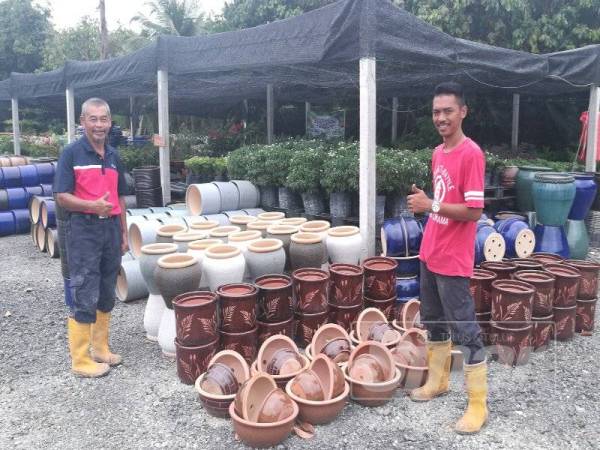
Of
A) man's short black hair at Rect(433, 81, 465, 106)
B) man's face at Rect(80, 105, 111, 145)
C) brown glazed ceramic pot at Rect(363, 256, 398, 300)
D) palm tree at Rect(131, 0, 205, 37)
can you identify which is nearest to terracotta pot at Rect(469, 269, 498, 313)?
brown glazed ceramic pot at Rect(363, 256, 398, 300)

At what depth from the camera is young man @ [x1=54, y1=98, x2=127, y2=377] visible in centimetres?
383

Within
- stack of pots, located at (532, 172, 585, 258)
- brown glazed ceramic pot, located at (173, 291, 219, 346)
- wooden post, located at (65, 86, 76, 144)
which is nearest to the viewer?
brown glazed ceramic pot, located at (173, 291, 219, 346)

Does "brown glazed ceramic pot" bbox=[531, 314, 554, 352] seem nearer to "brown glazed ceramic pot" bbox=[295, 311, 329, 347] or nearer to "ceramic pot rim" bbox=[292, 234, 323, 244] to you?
"brown glazed ceramic pot" bbox=[295, 311, 329, 347]

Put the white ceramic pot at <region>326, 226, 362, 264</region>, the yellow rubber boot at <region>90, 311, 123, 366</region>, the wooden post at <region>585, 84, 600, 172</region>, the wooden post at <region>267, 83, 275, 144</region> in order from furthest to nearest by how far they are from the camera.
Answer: the wooden post at <region>267, 83, 275, 144</region>
the wooden post at <region>585, 84, 600, 172</region>
the white ceramic pot at <region>326, 226, 362, 264</region>
the yellow rubber boot at <region>90, 311, 123, 366</region>

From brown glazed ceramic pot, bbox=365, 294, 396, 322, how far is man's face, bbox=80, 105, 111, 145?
2419mm

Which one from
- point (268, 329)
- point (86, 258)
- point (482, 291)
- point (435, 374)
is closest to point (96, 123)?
point (86, 258)

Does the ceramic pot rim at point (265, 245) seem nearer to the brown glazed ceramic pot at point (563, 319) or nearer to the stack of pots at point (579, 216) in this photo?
the brown glazed ceramic pot at point (563, 319)

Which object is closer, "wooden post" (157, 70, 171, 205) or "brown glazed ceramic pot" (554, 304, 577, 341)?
"brown glazed ceramic pot" (554, 304, 577, 341)

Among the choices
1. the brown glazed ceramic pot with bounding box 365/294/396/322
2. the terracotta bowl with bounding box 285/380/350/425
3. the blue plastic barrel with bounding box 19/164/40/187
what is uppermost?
the blue plastic barrel with bounding box 19/164/40/187

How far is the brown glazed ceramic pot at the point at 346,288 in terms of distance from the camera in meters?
4.42

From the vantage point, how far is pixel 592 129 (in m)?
8.82

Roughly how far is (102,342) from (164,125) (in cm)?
455

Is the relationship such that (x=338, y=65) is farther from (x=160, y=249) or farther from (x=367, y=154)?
(x=160, y=249)

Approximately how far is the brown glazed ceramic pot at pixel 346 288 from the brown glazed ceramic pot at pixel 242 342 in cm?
75
